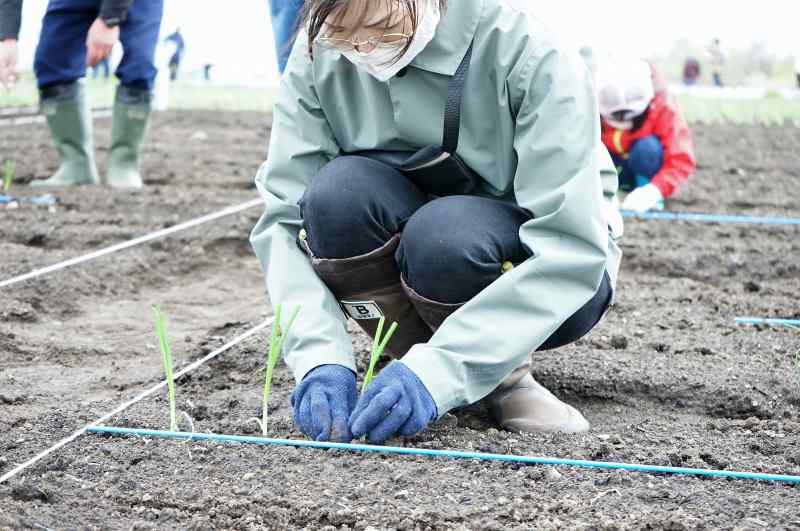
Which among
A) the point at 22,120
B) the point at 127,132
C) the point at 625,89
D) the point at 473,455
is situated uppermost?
the point at 473,455

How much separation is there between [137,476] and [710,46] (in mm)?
16342

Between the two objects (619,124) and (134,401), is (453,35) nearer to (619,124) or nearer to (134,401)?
(134,401)

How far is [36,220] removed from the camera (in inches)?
140

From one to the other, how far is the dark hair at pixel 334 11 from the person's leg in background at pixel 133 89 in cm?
273

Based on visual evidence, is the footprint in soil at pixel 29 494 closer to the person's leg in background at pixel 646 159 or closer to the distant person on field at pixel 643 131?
the distant person on field at pixel 643 131

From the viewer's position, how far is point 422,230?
1.63 meters

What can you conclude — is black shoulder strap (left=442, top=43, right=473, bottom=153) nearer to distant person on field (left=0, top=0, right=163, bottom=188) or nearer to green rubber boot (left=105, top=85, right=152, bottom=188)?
distant person on field (left=0, top=0, right=163, bottom=188)

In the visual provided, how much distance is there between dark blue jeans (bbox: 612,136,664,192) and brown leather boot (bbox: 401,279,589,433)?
8.54 feet

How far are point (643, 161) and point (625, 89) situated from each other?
1.34 feet

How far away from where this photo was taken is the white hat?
3963 millimetres

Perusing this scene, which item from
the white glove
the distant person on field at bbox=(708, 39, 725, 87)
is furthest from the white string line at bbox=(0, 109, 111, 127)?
the distant person on field at bbox=(708, 39, 725, 87)

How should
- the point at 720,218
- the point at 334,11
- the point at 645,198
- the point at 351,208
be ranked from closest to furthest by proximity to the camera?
the point at 334,11 < the point at 351,208 < the point at 720,218 < the point at 645,198

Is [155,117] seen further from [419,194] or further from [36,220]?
[419,194]

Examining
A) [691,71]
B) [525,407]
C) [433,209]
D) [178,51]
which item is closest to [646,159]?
[525,407]
